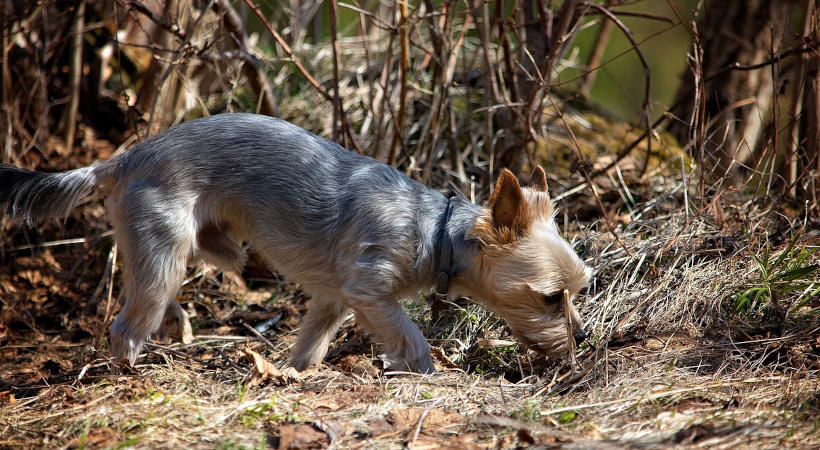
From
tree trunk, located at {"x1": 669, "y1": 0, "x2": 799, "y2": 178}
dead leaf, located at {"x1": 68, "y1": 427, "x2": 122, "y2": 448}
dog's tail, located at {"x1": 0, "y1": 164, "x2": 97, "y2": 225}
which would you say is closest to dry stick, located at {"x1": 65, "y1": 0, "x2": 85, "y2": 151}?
dog's tail, located at {"x1": 0, "y1": 164, "x2": 97, "y2": 225}

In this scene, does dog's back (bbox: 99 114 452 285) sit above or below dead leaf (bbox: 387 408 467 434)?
above

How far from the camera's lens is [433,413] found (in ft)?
10.9

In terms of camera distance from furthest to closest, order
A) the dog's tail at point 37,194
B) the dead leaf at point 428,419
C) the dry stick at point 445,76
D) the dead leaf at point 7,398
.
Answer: the dry stick at point 445,76 < the dog's tail at point 37,194 < the dead leaf at point 7,398 < the dead leaf at point 428,419

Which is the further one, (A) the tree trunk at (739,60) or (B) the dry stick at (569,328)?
(A) the tree trunk at (739,60)

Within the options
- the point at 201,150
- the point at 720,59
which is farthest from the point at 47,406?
the point at 720,59

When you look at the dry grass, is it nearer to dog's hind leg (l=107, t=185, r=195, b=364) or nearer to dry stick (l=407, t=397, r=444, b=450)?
dry stick (l=407, t=397, r=444, b=450)

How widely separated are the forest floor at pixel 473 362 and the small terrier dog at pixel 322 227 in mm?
320

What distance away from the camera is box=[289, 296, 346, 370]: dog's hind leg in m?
4.43

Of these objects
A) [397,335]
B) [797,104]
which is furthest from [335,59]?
[797,104]

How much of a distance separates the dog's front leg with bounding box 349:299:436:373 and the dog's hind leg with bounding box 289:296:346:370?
48 cm

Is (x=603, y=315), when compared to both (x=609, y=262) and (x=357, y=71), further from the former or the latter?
(x=357, y=71)

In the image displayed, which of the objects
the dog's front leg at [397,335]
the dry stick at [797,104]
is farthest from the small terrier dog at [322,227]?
the dry stick at [797,104]

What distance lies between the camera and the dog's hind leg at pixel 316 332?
443cm

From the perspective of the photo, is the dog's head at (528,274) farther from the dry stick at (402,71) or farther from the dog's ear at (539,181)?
the dry stick at (402,71)
